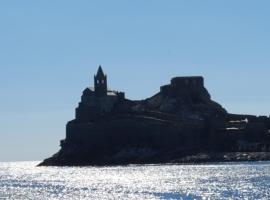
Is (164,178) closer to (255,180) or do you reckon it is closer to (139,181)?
(139,181)

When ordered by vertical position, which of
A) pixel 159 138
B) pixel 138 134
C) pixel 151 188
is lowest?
pixel 151 188

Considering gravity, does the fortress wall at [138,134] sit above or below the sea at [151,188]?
above

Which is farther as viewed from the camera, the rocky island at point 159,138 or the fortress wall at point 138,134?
the fortress wall at point 138,134

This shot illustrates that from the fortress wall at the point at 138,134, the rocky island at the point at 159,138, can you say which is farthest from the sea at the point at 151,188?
the fortress wall at the point at 138,134

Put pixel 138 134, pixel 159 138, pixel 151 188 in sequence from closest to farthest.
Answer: pixel 151 188 → pixel 159 138 → pixel 138 134

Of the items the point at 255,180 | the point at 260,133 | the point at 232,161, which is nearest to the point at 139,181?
the point at 255,180

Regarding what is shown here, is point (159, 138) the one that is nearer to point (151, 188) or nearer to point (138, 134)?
point (138, 134)

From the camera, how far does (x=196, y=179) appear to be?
11850cm

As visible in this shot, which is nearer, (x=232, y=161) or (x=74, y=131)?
(x=232, y=161)

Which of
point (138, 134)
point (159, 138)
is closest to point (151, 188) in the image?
point (159, 138)

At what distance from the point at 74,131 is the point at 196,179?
70.8m

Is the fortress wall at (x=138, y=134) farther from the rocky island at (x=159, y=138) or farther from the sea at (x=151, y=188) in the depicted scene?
the sea at (x=151, y=188)

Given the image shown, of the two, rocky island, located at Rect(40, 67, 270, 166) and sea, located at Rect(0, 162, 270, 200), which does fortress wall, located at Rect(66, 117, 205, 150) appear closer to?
rocky island, located at Rect(40, 67, 270, 166)

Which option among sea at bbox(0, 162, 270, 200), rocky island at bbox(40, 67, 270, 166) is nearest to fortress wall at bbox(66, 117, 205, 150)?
rocky island at bbox(40, 67, 270, 166)
